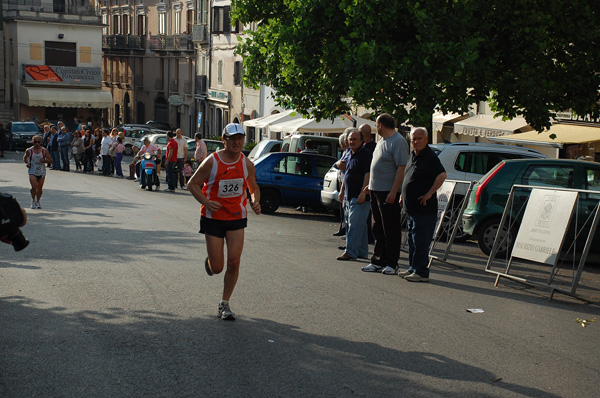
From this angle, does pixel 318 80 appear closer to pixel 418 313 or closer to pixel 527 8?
pixel 527 8

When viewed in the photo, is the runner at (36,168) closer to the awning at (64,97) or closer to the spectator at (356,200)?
the spectator at (356,200)

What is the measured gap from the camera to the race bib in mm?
7844

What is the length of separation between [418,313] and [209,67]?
5214cm

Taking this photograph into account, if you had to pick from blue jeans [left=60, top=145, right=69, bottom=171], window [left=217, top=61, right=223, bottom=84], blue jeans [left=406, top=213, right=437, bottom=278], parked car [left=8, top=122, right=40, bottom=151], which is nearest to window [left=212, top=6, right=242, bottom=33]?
window [left=217, top=61, right=223, bottom=84]

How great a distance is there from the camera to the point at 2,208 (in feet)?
18.1

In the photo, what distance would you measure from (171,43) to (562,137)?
45.8 meters

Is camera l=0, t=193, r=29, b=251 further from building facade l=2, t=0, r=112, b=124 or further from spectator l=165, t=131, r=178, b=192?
building facade l=2, t=0, r=112, b=124

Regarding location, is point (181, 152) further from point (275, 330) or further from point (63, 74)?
point (63, 74)

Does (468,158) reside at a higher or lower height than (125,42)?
lower

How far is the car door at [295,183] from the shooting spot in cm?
2054

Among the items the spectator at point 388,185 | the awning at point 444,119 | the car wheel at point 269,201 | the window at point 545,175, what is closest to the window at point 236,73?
the awning at point 444,119

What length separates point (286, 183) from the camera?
67.4 ft

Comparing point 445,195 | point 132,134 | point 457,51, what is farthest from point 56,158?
point 445,195

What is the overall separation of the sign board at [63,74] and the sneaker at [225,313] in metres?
56.3
